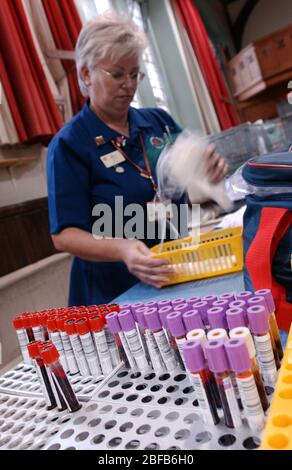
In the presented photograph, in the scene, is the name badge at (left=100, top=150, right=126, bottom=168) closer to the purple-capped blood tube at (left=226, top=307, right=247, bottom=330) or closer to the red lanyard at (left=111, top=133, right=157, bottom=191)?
the red lanyard at (left=111, top=133, right=157, bottom=191)

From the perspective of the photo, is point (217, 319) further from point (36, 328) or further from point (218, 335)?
point (36, 328)

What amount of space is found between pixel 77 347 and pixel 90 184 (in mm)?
748

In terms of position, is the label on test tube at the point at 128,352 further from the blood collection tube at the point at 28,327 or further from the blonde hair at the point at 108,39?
the blonde hair at the point at 108,39

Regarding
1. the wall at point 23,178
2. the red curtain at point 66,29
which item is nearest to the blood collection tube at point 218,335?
the wall at point 23,178

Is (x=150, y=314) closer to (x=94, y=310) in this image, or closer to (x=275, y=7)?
(x=94, y=310)

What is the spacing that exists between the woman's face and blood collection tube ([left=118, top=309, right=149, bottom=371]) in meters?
0.93

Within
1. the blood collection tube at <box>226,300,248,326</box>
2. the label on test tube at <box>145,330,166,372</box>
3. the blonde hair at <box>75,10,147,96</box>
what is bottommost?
the label on test tube at <box>145,330,166,372</box>

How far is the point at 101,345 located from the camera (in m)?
0.78

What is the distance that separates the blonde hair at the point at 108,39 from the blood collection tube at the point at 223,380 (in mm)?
1124

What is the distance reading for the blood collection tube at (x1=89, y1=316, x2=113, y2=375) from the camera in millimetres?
776

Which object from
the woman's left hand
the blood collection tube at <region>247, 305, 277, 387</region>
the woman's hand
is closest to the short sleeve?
the woman's hand

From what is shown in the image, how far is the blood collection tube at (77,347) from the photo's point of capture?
0.80 meters

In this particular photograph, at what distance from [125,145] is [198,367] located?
3.64ft

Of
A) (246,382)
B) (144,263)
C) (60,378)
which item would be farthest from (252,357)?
(144,263)
